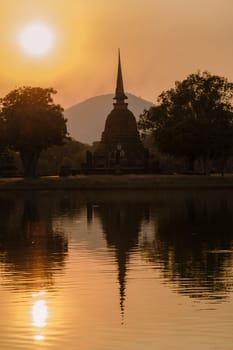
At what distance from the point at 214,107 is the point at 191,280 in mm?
88094

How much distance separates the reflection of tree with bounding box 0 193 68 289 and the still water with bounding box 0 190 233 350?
0.04m

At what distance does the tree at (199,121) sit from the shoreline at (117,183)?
763 centimetres

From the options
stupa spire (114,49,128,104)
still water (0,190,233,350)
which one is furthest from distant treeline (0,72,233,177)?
still water (0,190,233,350)

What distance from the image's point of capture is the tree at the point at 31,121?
106750mm

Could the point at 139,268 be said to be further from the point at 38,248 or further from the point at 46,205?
the point at 46,205

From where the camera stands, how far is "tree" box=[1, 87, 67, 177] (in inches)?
4203

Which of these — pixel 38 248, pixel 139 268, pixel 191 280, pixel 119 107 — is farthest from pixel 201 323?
pixel 119 107

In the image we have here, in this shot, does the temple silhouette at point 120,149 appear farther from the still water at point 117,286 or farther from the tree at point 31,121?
the still water at point 117,286

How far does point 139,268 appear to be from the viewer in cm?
2802

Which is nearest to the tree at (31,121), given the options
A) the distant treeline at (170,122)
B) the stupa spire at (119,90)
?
the distant treeline at (170,122)

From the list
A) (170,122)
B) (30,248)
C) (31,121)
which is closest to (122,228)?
(30,248)

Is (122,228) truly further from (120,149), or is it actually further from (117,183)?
(120,149)

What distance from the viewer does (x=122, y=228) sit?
145ft

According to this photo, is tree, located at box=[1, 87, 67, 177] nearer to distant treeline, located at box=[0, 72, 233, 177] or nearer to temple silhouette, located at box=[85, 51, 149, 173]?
distant treeline, located at box=[0, 72, 233, 177]
